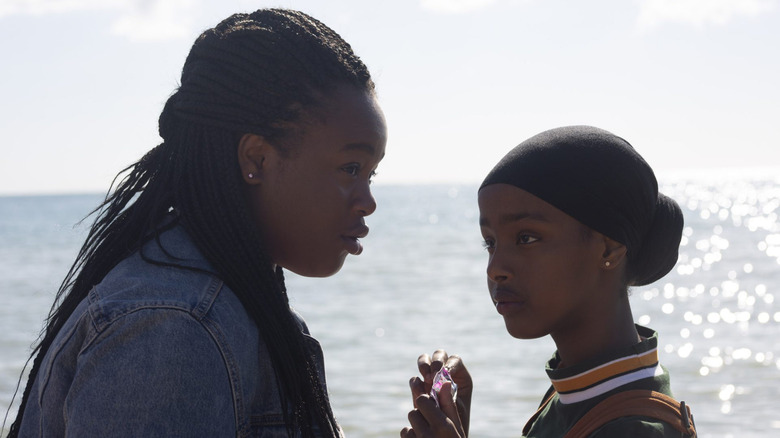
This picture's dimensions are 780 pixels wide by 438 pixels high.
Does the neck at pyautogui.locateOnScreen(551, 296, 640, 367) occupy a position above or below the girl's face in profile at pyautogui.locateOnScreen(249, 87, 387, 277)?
below

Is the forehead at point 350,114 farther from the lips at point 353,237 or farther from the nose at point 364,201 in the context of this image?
the lips at point 353,237

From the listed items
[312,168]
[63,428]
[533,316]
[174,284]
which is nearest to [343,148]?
[312,168]

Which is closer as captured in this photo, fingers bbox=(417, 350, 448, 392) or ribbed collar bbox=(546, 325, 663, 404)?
ribbed collar bbox=(546, 325, 663, 404)

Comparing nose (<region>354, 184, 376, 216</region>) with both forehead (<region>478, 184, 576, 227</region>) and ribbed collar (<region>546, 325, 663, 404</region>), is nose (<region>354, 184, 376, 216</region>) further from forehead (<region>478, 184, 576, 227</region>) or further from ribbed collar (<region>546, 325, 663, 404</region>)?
ribbed collar (<region>546, 325, 663, 404</region>)

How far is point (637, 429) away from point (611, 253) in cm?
51

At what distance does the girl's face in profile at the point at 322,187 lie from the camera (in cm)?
206

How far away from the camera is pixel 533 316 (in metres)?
2.39

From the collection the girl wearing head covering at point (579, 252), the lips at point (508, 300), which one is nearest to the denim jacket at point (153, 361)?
the girl wearing head covering at point (579, 252)

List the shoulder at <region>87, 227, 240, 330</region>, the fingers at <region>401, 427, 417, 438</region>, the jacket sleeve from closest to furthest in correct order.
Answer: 1. the jacket sleeve
2. the shoulder at <region>87, 227, 240, 330</region>
3. the fingers at <region>401, 427, 417, 438</region>

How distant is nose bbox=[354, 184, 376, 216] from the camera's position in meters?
2.13

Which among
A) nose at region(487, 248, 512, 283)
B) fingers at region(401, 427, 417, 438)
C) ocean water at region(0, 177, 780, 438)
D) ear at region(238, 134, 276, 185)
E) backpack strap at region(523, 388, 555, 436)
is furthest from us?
ocean water at region(0, 177, 780, 438)

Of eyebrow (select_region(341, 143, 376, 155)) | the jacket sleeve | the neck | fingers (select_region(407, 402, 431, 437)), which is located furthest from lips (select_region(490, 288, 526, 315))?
the jacket sleeve

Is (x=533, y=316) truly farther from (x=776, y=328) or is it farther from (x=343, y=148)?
(x=776, y=328)

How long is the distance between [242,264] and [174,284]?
22 cm
